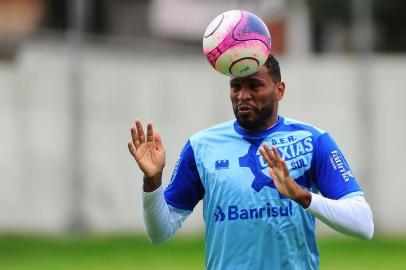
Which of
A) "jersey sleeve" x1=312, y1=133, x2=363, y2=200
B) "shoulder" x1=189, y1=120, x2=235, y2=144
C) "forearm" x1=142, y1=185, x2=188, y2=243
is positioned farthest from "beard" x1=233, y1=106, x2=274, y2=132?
"forearm" x1=142, y1=185, x2=188, y2=243

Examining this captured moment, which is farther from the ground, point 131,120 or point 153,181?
point 131,120

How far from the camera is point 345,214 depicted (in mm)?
5355

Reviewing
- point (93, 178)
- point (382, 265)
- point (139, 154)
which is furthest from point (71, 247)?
point (139, 154)

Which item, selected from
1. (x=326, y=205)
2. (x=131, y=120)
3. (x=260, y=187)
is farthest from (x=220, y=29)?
(x=131, y=120)

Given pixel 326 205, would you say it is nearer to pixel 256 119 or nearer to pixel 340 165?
pixel 340 165

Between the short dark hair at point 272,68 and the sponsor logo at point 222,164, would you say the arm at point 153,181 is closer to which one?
the sponsor logo at point 222,164

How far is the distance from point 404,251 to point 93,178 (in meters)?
5.00

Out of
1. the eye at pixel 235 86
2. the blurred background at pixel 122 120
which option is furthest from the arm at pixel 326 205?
the blurred background at pixel 122 120

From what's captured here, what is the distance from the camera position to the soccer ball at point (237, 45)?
559 cm

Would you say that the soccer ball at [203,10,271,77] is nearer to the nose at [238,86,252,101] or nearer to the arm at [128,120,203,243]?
the nose at [238,86,252,101]

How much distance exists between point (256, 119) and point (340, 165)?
0.49m

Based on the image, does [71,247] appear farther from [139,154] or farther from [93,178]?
[139,154]

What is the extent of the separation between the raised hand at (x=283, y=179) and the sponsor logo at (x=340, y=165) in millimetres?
350

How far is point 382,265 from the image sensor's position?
1366 centimetres
